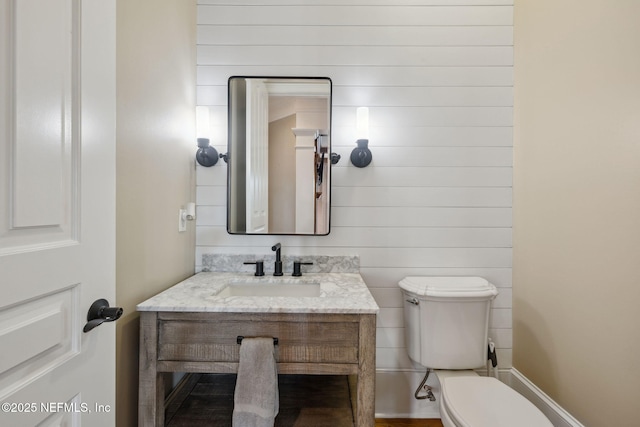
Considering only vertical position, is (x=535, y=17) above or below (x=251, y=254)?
above

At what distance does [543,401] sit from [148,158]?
213 cm

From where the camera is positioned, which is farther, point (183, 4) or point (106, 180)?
point (183, 4)

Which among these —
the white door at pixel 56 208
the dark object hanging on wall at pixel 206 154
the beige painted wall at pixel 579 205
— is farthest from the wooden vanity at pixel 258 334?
the beige painted wall at pixel 579 205

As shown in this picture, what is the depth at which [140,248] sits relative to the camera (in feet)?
3.75

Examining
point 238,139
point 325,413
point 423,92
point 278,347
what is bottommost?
point 325,413

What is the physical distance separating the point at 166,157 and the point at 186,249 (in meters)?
0.50

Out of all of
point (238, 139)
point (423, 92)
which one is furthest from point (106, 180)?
point (423, 92)

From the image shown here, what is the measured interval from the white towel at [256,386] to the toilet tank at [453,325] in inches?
31.2

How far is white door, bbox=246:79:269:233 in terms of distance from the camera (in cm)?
163

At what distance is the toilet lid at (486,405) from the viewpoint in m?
1.03

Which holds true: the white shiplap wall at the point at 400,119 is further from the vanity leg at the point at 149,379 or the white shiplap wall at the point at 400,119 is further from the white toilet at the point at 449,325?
the vanity leg at the point at 149,379

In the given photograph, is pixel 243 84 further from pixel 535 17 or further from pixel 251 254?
pixel 535 17

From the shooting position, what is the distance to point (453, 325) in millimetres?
1416

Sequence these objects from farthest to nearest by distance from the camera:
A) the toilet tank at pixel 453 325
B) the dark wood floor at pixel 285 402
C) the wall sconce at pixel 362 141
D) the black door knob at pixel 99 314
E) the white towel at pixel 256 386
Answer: the wall sconce at pixel 362 141 < the toilet tank at pixel 453 325 < the dark wood floor at pixel 285 402 < the white towel at pixel 256 386 < the black door knob at pixel 99 314
